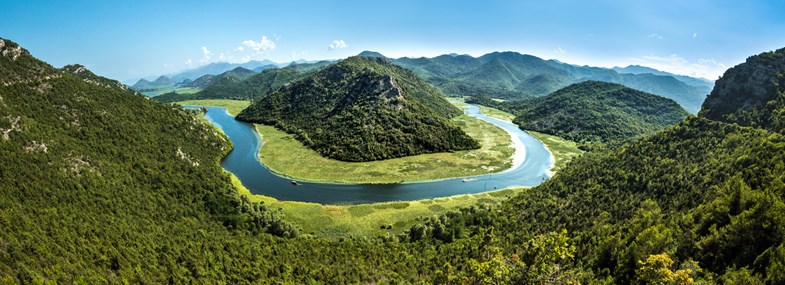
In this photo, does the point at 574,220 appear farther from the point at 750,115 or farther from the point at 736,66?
the point at 736,66

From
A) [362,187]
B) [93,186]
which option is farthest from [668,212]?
[93,186]

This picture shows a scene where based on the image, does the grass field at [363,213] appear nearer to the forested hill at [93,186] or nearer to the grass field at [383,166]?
the forested hill at [93,186]

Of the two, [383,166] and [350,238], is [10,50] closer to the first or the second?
[350,238]

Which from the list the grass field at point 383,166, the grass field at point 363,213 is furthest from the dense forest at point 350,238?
the grass field at point 383,166

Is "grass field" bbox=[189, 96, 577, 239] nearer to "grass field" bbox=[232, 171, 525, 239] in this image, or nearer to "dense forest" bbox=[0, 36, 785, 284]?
"grass field" bbox=[232, 171, 525, 239]

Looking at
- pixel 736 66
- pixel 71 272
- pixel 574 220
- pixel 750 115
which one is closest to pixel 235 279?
pixel 71 272
